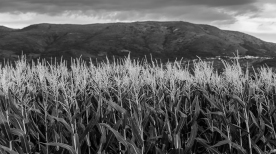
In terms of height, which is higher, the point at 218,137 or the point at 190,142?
the point at 190,142

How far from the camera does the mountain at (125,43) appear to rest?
147250 millimetres

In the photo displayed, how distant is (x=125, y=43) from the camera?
164250mm

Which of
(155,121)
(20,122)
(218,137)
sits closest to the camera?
(20,122)

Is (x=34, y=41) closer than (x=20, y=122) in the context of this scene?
No

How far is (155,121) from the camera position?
6004 mm

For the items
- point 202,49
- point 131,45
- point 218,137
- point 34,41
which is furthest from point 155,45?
point 218,137

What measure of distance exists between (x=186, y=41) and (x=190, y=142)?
557 ft

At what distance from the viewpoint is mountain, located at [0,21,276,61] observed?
147 m

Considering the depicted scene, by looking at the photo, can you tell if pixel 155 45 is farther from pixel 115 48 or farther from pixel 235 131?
pixel 235 131

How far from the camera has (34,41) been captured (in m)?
164

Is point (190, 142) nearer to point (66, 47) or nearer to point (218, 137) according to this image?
Answer: point (218, 137)

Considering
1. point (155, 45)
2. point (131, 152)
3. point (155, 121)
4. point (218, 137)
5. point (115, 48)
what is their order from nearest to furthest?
point (131, 152)
point (155, 121)
point (218, 137)
point (115, 48)
point (155, 45)

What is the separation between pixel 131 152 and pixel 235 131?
211 centimetres

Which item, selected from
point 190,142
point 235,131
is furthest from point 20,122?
point 235,131
